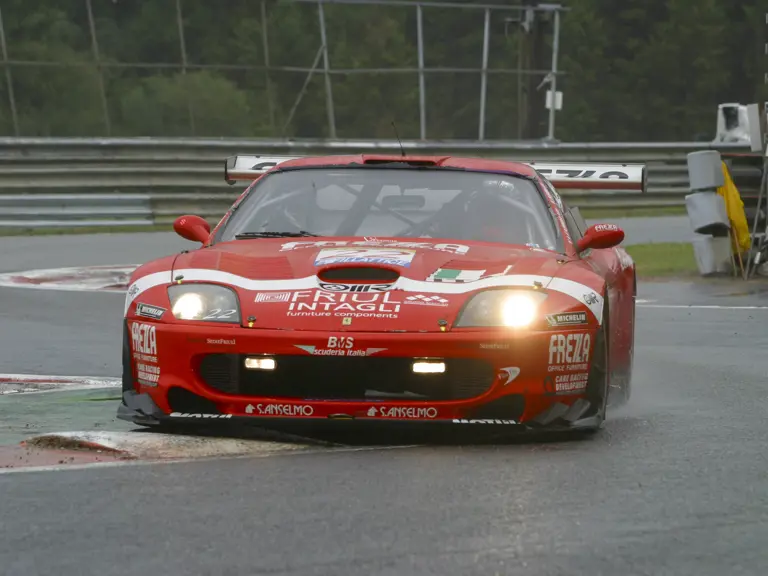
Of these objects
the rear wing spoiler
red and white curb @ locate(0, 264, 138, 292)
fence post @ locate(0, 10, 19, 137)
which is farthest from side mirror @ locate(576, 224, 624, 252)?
fence post @ locate(0, 10, 19, 137)

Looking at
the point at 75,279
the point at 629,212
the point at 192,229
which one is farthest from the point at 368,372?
the point at 629,212

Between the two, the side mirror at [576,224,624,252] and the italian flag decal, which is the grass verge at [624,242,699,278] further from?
the italian flag decal

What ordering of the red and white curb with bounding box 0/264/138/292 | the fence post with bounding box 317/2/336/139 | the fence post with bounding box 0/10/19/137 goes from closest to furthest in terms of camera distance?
1. the red and white curb with bounding box 0/264/138/292
2. the fence post with bounding box 0/10/19/137
3. the fence post with bounding box 317/2/336/139

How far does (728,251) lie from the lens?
17141 millimetres

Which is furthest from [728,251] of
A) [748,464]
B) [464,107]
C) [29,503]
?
[29,503]

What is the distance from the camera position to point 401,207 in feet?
24.3

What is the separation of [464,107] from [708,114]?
3978 centimetres

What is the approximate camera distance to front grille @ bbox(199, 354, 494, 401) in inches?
236

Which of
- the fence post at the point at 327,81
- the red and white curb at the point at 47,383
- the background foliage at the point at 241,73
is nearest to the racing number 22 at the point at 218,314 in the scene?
the red and white curb at the point at 47,383

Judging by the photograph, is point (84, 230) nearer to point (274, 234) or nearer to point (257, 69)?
point (257, 69)

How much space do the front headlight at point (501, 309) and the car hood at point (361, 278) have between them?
0.13 feet

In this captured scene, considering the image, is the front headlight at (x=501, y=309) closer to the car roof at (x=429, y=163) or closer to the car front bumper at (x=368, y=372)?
the car front bumper at (x=368, y=372)

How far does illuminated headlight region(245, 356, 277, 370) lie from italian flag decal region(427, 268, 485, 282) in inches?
26.1

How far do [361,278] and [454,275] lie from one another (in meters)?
0.34
